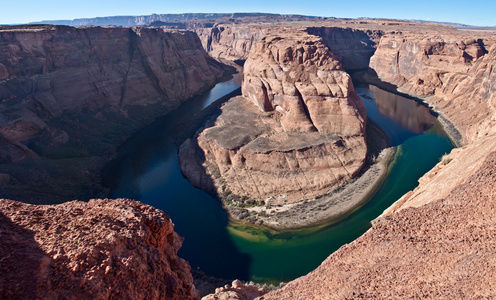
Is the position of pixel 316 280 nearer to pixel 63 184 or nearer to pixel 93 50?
pixel 63 184

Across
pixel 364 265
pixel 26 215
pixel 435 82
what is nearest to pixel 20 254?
pixel 26 215

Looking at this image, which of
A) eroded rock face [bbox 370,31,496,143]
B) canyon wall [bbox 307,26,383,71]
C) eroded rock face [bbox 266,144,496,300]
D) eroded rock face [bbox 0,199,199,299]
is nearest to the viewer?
eroded rock face [bbox 0,199,199,299]

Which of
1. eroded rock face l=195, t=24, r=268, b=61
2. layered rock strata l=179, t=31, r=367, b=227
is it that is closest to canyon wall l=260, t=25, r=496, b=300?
layered rock strata l=179, t=31, r=367, b=227

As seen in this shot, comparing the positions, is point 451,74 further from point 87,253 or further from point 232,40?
point 232,40

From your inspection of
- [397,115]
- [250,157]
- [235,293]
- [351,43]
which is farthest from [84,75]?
[351,43]

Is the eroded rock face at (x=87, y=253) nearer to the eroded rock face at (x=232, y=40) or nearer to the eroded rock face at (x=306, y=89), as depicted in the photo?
the eroded rock face at (x=306, y=89)

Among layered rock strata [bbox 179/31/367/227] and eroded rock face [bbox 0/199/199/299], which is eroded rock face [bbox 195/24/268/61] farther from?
eroded rock face [bbox 0/199/199/299]
